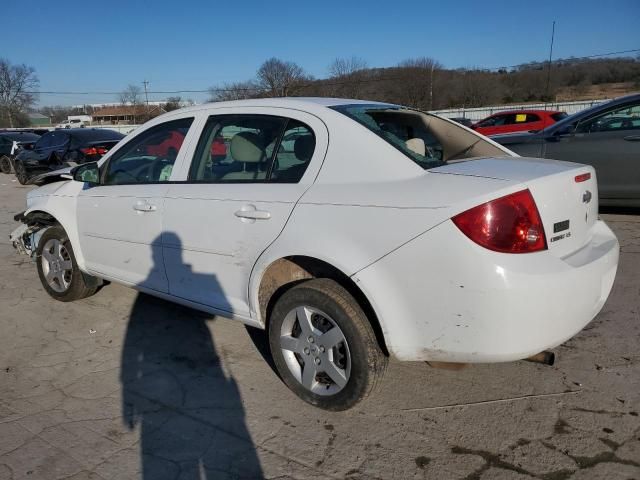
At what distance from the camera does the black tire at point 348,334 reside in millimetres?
Answer: 2527

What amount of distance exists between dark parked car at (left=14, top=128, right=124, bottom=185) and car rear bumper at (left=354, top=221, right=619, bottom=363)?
11.2 meters

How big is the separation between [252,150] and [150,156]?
1.18 m

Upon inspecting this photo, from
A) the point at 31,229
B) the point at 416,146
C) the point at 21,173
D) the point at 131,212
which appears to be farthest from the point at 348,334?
the point at 21,173

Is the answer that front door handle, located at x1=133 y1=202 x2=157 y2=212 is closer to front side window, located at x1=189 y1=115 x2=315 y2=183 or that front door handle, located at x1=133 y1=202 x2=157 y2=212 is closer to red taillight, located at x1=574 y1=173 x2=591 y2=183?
front side window, located at x1=189 y1=115 x2=315 y2=183

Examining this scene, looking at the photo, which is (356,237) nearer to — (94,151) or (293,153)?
(293,153)

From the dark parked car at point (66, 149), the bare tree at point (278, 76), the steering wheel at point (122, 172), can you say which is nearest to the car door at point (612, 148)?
the steering wheel at point (122, 172)

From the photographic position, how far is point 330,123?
276 centimetres

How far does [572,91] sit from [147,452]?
57347 millimetres

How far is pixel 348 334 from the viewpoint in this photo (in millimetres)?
2549

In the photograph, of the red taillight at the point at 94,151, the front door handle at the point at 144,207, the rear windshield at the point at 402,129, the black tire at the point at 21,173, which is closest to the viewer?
the rear windshield at the point at 402,129

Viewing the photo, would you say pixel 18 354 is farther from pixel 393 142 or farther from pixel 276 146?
pixel 393 142

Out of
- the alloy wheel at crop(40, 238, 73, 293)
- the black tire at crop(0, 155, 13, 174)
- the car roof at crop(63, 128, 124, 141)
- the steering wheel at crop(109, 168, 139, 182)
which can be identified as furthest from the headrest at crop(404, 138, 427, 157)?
the black tire at crop(0, 155, 13, 174)

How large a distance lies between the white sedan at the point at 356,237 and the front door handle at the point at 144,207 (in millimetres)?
29

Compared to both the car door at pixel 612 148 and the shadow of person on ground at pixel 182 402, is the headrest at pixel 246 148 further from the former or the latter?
the car door at pixel 612 148
